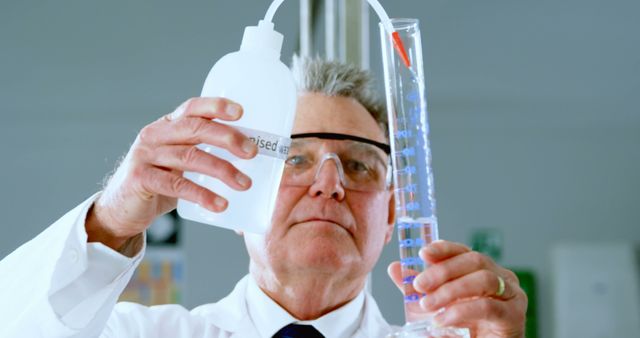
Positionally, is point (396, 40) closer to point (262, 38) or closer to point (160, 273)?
point (262, 38)

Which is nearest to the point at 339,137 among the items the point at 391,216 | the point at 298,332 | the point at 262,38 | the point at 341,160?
the point at 341,160

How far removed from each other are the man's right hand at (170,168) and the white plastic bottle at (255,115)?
42mm

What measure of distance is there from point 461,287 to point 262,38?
1.21 feet

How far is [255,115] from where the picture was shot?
89 cm

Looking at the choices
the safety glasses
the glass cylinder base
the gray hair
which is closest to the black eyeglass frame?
the safety glasses

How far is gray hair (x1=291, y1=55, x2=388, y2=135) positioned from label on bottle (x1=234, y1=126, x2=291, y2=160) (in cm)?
55

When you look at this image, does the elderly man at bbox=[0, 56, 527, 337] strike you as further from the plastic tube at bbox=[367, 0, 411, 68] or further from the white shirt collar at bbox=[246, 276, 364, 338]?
the plastic tube at bbox=[367, 0, 411, 68]

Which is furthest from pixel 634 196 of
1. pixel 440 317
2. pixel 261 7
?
pixel 440 317

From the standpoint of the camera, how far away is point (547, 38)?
152 inches

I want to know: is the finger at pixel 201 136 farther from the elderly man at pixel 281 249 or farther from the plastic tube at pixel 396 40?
the plastic tube at pixel 396 40

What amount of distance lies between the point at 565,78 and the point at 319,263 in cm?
374

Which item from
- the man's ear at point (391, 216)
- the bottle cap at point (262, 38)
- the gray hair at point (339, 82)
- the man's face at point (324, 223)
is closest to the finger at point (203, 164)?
the bottle cap at point (262, 38)

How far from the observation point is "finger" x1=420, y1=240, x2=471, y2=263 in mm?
839

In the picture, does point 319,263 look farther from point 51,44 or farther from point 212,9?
point 51,44
